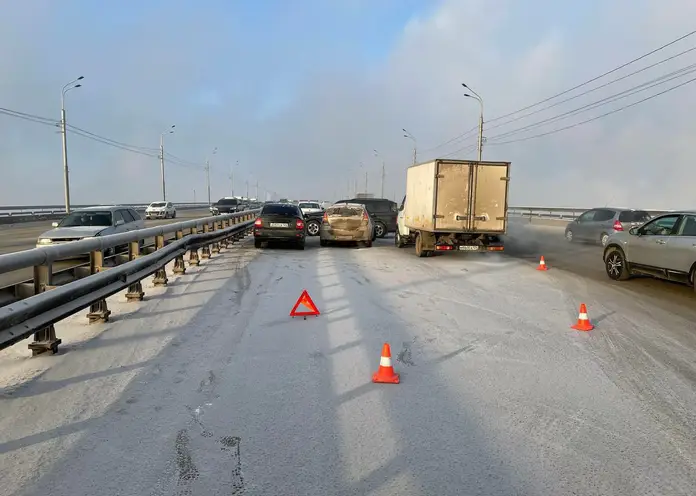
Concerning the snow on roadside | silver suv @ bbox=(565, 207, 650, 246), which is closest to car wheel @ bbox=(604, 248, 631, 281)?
silver suv @ bbox=(565, 207, 650, 246)

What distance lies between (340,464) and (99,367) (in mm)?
2970

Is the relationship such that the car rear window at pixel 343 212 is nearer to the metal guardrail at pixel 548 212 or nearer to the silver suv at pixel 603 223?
the silver suv at pixel 603 223

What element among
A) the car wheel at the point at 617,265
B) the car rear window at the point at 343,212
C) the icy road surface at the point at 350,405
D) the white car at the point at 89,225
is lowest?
the icy road surface at the point at 350,405

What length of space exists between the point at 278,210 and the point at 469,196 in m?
7.12

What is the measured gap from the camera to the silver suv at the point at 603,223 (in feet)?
66.3

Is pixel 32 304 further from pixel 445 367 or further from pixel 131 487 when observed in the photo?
pixel 445 367

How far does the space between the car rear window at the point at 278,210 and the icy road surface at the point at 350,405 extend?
10133 mm

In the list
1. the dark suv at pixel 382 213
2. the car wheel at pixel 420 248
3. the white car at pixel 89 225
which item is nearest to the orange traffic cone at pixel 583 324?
the car wheel at pixel 420 248

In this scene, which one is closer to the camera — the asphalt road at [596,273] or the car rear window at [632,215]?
the asphalt road at [596,273]

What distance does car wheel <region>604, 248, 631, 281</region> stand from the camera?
36.2 feet

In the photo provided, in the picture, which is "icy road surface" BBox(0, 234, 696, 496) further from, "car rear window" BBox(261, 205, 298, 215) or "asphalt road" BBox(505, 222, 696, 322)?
"car rear window" BBox(261, 205, 298, 215)

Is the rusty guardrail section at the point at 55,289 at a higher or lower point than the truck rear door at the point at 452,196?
lower

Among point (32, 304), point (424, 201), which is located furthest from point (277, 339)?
point (424, 201)

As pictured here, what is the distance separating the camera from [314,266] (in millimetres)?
13156
